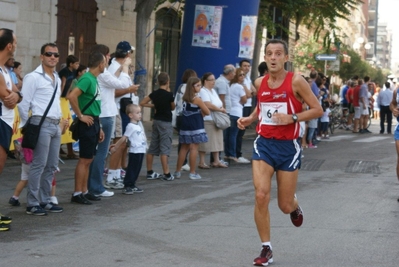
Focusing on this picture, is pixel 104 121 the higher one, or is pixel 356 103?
pixel 104 121

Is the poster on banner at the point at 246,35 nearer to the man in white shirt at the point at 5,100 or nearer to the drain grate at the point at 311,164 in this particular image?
the drain grate at the point at 311,164

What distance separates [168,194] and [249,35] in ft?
35.5

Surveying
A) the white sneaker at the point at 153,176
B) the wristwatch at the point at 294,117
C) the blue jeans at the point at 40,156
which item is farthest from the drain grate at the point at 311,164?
the wristwatch at the point at 294,117

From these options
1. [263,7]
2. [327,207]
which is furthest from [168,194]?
[263,7]

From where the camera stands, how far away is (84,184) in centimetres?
1113

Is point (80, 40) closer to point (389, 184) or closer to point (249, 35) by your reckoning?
point (249, 35)

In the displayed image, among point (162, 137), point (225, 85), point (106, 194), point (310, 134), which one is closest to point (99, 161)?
point (106, 194)

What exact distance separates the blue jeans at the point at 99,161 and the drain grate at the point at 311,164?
214 inches

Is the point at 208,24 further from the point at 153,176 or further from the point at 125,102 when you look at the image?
→ the point at 125,102

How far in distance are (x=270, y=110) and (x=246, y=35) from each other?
14613mm

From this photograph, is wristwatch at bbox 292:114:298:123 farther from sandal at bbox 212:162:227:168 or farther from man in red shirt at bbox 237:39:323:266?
sandal at bbox 212:162:227:168

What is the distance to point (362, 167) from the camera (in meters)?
16.6

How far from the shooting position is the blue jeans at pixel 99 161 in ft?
37.7

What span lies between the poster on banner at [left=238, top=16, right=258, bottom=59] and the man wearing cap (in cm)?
936
